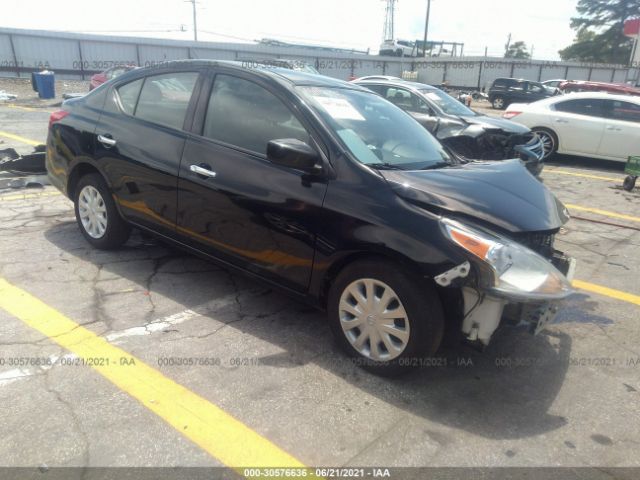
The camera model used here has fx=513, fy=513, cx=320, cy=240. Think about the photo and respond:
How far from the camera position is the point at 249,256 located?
3.46 metres

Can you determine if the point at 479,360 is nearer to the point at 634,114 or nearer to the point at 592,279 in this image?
the point at 592,279

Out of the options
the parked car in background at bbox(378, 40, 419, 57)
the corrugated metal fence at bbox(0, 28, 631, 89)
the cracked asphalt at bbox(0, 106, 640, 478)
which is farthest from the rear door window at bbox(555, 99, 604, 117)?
the parked car in background at bbox(378, 40, 419, 57)

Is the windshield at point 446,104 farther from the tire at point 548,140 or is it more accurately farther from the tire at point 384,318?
the tire at point 384,318

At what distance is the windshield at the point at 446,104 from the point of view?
9031 millimetres

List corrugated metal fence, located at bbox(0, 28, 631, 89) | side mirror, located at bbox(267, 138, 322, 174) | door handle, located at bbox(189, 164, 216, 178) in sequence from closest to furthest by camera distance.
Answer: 1. side mirror, located at bbox(267, 138, 322, 174)
2. door handle, located at bbox(189, 164, 216, 178)
3. corrugated metal fence, located at bbox(0, 28, 631, 89)

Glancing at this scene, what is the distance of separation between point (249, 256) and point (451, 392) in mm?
1534

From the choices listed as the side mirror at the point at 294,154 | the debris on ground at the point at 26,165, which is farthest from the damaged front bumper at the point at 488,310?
the debris on ground at the point at 26,165

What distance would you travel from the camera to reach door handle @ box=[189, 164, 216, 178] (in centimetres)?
353

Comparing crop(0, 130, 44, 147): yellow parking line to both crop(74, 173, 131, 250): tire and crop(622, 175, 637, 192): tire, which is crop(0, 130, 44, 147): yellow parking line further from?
crop(622, 175, 637, 192): tire

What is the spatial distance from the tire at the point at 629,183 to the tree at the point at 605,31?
179 ft

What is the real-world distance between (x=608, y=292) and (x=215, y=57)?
3100cm

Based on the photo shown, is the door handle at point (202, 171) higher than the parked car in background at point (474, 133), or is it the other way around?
the door handle at point (202, 171)

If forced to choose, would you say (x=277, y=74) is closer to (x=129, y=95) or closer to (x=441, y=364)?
(x=129, y=95)

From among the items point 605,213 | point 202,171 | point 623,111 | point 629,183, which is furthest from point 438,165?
point 623,111
